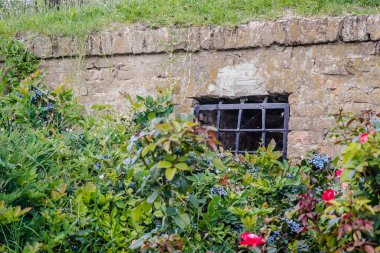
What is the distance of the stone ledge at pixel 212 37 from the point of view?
454cm

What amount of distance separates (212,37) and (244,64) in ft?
1.21

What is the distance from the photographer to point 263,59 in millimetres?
4828

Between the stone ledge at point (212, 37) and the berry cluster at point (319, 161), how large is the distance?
121cm

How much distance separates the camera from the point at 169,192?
256 centimetres

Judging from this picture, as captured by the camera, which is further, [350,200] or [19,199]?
[19,199]

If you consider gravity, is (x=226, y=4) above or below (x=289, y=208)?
above

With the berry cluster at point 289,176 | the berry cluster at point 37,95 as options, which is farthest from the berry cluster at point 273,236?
the berry cluster at point 37,95

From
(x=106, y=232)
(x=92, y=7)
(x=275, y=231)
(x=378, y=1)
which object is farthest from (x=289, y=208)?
(x=92, y=7)

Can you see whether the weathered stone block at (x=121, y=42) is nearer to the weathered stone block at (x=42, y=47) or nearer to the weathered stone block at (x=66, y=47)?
the weathered stone block at (x=66, y=47)

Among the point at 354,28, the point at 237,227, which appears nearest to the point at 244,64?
the point at 354,28

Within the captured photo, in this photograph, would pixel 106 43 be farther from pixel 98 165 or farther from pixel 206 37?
pixel 98 165

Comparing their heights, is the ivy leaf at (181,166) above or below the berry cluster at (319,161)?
above

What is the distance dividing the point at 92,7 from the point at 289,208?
351 cm

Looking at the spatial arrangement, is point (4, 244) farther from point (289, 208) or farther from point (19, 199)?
point (289, 208)
